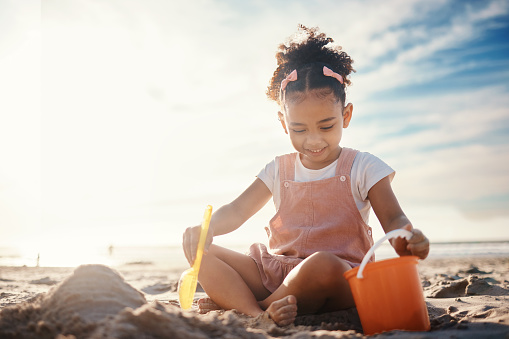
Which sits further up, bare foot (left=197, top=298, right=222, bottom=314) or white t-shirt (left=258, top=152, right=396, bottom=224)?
white t-shirt (left=258, top=152, right=396, bottom=224)

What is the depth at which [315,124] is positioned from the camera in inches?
85.8

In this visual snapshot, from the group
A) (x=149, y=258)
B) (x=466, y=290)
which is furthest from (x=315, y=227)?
(x=149, y=258)

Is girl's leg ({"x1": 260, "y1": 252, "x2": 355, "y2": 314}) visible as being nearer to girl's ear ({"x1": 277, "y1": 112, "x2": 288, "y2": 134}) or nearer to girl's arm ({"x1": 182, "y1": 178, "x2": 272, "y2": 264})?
girl's arm ({"x1": 182, "y1": 178, "x2": 272, "y2": 264})

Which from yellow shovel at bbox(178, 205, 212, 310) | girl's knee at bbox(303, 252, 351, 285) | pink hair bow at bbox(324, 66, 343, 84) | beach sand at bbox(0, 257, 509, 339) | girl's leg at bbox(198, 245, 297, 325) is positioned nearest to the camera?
beach sand at bbox(0, 257, 509, 339)

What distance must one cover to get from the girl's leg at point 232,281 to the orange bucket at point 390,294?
0.44m

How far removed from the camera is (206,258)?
215 cm

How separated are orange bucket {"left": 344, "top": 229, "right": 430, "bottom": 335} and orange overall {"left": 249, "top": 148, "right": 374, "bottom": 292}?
60 centimetres

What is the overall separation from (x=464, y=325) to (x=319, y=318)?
0.59 meters

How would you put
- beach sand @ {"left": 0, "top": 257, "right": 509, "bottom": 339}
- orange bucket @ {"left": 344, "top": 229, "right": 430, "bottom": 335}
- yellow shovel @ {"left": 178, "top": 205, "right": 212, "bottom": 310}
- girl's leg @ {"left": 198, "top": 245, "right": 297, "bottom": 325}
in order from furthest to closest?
1. girl's leg @ {"left": 198, "top": 245, "right": 297, "bottom": 325}
2. yellow shovel @ {"left": 178, "top": 205, "right": 212, "bottom": 310}
3. orange bucket @ {"left": 344, "top": 229, "right": 430, "bottom": 335}
4. beach sand @ {"left": 0, "top": 257, "right": 509, "bottom": 339}

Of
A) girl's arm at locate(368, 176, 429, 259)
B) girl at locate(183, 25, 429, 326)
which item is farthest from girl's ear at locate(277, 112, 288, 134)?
girl's arm at locate(368, 176, 429, 259)

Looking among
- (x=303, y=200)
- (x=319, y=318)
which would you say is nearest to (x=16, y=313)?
(x=319, y=318)

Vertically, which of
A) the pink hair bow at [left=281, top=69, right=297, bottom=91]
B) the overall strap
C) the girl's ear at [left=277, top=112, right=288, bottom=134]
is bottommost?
the overall strap

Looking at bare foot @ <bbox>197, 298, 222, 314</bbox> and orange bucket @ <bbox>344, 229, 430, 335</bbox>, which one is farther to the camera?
bare foot @ <bbox>197, 298, 222, 314</bbox>

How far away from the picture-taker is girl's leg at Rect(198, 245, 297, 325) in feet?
6.78
